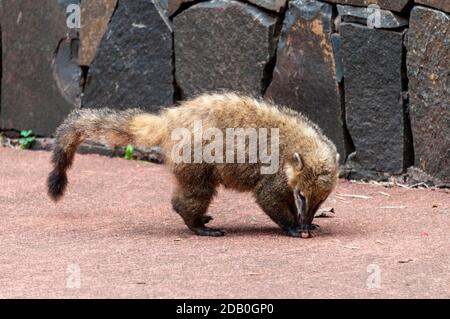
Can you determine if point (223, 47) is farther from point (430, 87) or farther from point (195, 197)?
point (195, 197)

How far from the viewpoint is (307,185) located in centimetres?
685

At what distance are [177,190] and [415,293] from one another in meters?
2.36

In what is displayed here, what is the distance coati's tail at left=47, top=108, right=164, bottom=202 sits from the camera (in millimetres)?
7297

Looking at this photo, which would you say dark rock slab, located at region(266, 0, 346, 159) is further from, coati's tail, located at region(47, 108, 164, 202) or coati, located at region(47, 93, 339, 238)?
coati's tail, located at region(47, 108, 164, 202)

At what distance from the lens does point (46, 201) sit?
27.5 feet

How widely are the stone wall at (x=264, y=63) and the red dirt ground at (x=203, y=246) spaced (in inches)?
22.2

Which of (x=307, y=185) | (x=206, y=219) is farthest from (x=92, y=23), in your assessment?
(x=307, y=185)

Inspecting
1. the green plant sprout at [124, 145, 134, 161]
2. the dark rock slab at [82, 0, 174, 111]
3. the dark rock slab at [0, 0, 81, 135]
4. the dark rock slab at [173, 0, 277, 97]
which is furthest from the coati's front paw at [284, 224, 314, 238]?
the dark rock slab at [0, 0, 81, 135]

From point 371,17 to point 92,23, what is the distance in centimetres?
305

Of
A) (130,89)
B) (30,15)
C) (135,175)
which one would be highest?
(30,15)

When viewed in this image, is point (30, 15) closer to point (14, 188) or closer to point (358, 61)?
point (14, 188)

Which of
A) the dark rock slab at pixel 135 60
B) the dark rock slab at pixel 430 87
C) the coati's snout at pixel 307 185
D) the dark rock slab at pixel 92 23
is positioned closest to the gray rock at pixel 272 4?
the dark rock slab at pixel 135 60

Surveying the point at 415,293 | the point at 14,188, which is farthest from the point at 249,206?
the point at 415,293

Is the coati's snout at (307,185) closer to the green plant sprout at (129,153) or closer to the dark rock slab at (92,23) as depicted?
the green plant sprout at (129,153)
